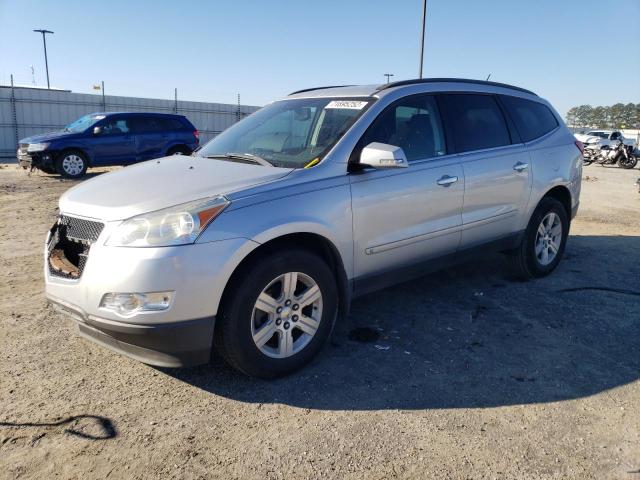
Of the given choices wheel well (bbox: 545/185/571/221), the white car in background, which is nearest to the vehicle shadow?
wheel well (bbox: 545/185/571/221)

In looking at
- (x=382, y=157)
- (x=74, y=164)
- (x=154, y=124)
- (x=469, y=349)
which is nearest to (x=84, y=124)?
(x=74, y=164)

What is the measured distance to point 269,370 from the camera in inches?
124

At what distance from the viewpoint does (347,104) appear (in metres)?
3.88

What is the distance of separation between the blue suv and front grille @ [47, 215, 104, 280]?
10.8m

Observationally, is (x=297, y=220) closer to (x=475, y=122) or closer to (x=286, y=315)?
(x=286, y=315)

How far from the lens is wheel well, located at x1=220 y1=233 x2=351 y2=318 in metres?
2.99

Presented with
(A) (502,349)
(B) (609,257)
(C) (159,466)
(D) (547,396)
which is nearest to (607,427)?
(D) (547,396)

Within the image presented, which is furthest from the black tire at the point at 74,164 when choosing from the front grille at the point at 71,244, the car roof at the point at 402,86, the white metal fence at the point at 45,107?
the front grille at the point at 71,244

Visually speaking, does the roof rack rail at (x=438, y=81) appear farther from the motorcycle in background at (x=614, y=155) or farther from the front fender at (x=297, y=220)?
the motorcycle in background at (x=614, y=155)

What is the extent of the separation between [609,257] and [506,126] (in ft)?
8.28

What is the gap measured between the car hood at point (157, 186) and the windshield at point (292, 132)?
0.25 metres

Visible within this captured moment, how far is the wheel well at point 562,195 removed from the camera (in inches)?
208

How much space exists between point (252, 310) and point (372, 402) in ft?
2.86

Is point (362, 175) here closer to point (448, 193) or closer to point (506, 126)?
point (448, 193)
